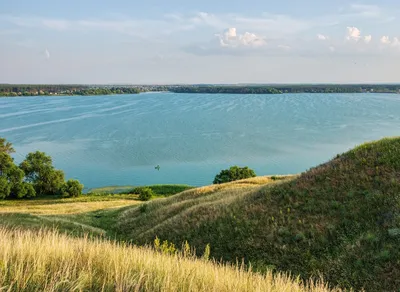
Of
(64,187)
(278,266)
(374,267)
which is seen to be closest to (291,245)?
(278,266)

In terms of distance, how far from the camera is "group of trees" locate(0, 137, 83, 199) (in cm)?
6300

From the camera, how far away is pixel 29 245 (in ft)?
17.6

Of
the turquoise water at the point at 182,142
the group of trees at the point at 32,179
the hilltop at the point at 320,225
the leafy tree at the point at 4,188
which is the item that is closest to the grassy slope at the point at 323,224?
the hilltop at the point at 320,225

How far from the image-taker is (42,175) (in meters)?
70.2

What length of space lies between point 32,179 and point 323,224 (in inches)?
2893

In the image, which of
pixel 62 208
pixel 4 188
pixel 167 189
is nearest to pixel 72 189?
pixel 4 188

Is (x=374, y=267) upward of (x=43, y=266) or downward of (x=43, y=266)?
downward

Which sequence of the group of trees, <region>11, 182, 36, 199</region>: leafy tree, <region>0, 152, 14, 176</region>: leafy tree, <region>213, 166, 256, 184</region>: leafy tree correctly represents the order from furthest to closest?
<region>0, 152, 14, 176</region>: leafy tree
<region>11, 182, 36, 199</region>: leafy tree
the group of trees
<region>213, 166, 256, 184</region>: leafy tree

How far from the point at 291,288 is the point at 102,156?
3673 inches

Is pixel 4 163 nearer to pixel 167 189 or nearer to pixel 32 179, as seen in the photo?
pixel 32 179

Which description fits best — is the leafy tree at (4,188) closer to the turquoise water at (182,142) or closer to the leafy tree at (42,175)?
the leafy tree at (42,175)

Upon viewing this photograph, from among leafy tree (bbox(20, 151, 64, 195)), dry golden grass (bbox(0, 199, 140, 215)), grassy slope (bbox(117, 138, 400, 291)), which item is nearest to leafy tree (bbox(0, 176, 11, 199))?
leafy tree (bbox(20, 151, 64, 195))

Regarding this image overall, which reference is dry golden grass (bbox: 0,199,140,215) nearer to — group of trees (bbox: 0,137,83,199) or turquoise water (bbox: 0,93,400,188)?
group of trees (bbox: 0,137,83,199)

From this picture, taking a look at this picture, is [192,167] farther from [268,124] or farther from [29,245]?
[29,245]
